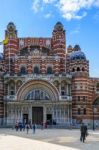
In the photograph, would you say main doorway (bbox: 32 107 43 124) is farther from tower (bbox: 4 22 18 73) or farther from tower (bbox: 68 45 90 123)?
tower (bbox: 4 22 18 73)

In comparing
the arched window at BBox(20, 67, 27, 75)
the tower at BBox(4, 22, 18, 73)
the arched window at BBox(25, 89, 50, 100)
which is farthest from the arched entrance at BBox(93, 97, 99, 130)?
the tower at BBox(4, 22, 18, 73)

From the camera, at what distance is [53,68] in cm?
7781

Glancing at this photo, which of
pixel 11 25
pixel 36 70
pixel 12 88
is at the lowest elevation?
pixel 12 88

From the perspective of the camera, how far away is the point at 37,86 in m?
76.2

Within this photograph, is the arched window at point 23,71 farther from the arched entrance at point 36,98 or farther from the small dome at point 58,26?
the small dome at point 58,26

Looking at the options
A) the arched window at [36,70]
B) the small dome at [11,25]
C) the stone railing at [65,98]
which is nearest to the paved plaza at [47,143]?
the stone railing at [65,98]

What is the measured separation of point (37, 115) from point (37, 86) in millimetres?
5594

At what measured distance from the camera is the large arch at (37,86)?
247 feet

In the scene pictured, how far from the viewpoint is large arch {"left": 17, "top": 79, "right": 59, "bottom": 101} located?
7538 centimetres

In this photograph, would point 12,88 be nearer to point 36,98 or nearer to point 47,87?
point 36,98

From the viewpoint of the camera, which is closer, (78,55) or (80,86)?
(80,86)

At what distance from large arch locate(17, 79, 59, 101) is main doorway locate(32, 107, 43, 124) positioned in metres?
3.13

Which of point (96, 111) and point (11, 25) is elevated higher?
point (11, 25)

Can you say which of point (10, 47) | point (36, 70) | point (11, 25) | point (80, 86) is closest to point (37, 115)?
point (36, 70)
